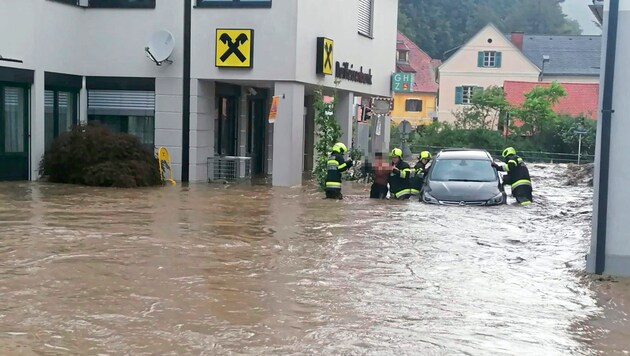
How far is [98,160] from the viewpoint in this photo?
22.7m

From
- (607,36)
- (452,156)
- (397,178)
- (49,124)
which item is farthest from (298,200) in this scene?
(607,36)

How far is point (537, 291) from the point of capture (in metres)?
10.6

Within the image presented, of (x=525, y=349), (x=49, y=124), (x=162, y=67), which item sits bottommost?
(x=525, y=349)

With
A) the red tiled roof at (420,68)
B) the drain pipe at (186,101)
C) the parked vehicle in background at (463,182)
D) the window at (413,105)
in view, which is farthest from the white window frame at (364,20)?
the window at (413,105)

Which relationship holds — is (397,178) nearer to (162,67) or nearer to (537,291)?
(162,67)

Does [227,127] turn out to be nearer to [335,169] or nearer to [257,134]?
[257,134]

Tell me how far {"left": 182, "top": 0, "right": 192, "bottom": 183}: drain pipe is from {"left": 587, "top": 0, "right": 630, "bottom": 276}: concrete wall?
1523 cm

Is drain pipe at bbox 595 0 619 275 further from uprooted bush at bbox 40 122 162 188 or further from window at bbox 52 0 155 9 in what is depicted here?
window at bbox 52 0 155 9

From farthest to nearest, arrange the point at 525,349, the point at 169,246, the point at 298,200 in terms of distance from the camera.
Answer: the point at 298,200 → the point at 169,246 → the point at 525,349

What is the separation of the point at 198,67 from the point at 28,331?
17.4m

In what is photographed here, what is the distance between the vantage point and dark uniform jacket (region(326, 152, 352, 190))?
66.6 ft

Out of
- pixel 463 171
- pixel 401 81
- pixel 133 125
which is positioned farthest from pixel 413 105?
pixel 463 171

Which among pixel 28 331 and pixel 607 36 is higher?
pixel 607 36

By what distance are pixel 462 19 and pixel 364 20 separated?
91.0 m
